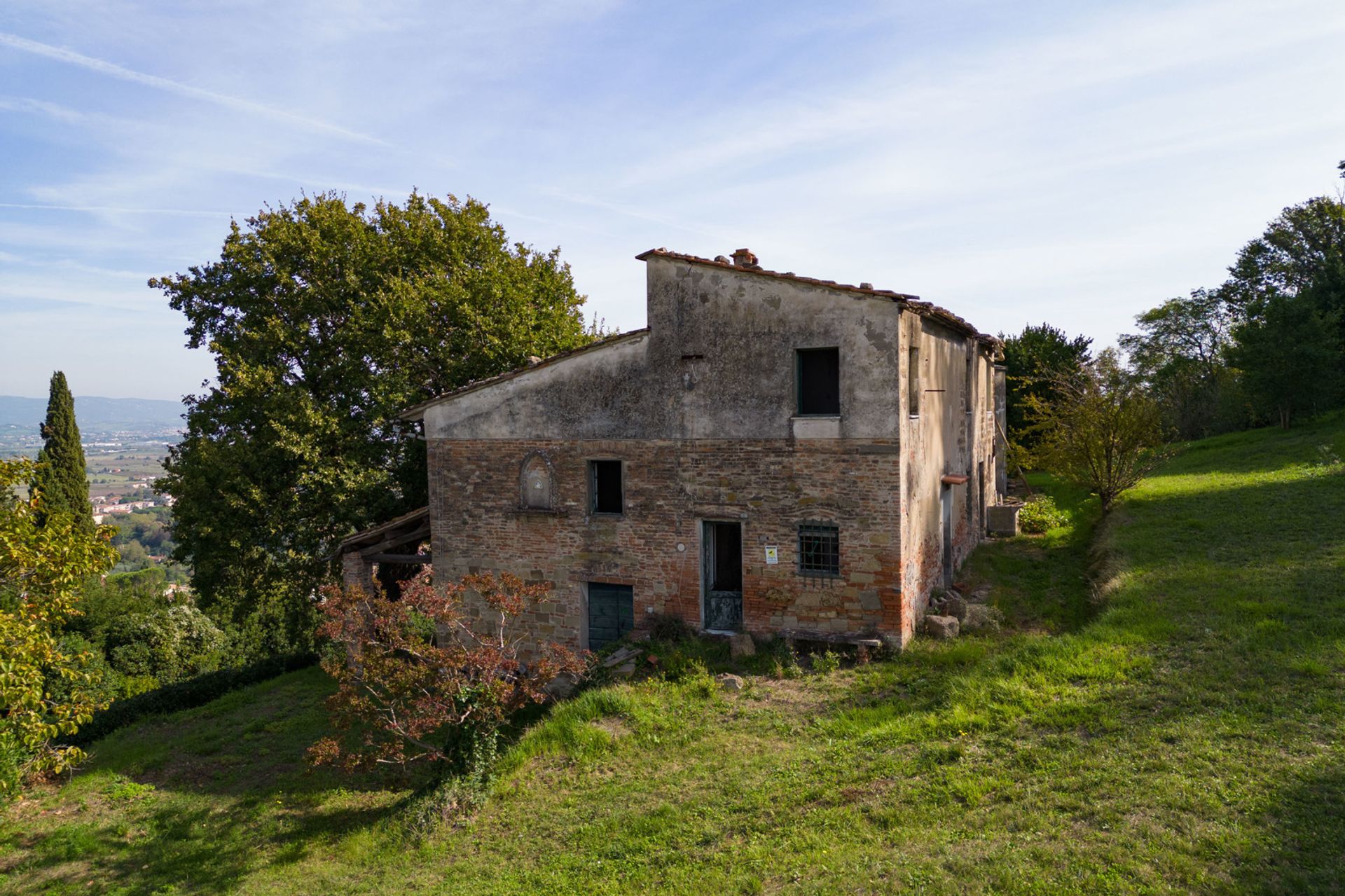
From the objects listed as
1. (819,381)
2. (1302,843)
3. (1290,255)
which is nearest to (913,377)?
(819,381)

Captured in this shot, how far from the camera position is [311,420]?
19516mm

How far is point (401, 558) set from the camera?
1750 centimetres

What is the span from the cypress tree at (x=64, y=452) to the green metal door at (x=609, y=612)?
28.2 m

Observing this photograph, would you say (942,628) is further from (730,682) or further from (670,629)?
(670,629)

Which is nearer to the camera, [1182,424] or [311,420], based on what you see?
[311,420]

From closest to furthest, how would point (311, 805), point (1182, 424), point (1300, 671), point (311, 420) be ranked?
1. point (1300, 671)
2. point (311, 805)
3. point (311, 420)
4. point (1182, 424)

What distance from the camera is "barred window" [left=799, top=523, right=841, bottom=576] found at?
13.5 m

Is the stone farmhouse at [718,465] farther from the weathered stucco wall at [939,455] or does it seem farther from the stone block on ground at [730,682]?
the stone block on ground at [730,682]

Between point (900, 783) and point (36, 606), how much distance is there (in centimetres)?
1292

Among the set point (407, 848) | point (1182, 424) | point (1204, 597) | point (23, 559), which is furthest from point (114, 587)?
point (1182, 424)

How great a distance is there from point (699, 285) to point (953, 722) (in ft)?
27.9

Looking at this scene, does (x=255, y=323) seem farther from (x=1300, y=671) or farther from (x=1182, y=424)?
(x=1182, y=424)

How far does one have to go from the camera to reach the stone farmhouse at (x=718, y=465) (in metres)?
13.2

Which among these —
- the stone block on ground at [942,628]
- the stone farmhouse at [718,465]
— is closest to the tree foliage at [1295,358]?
the stone farmhouse at [718,465]
